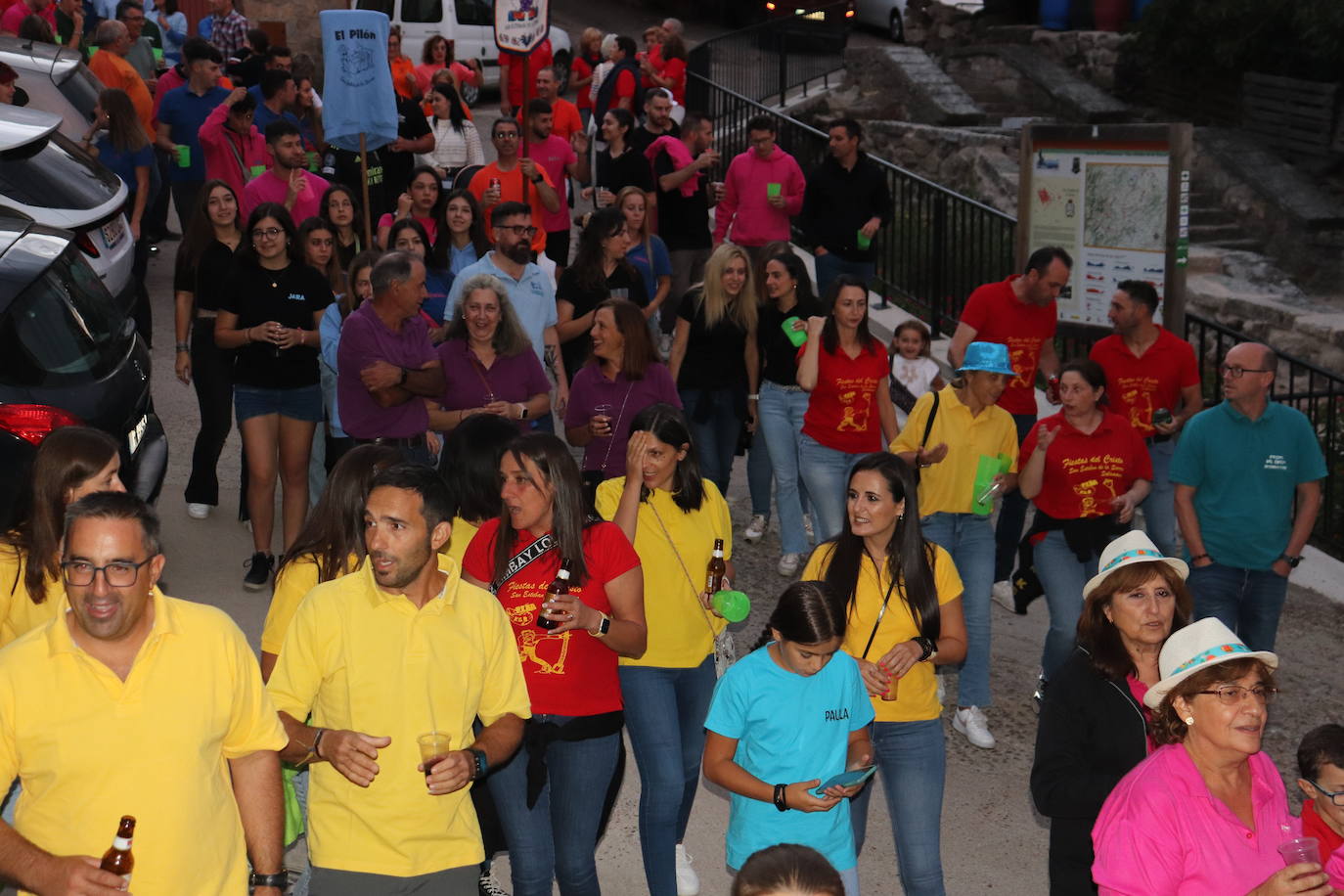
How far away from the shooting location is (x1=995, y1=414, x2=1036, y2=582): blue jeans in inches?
380

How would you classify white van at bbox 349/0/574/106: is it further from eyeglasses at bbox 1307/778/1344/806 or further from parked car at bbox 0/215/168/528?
eyeglasses at bbox 1307/778/1344/806

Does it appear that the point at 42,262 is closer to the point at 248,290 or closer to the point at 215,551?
the point at 248,290

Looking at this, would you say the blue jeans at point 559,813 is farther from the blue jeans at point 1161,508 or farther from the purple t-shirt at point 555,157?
the purple t-shirt at point 555,157

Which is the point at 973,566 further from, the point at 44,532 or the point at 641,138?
the point at 641,138

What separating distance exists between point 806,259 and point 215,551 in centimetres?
803

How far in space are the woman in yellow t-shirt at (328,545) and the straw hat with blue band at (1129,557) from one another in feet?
7.85

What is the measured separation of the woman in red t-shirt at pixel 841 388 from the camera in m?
9.16

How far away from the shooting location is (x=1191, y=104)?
21.6 metres

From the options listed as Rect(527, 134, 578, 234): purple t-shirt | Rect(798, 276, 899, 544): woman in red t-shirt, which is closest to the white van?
Rect(527, 134, 578, 234): purple t-shirt

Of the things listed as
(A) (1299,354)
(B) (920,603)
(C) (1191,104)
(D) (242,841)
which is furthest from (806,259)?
(D) (242,841)

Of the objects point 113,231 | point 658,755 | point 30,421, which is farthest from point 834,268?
point 658,755

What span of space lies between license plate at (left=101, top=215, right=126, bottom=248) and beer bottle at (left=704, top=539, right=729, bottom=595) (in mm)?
5773

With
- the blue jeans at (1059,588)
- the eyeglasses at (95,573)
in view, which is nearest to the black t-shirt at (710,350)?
the blue jeans at (1059,588)

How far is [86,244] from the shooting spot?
404 inches
